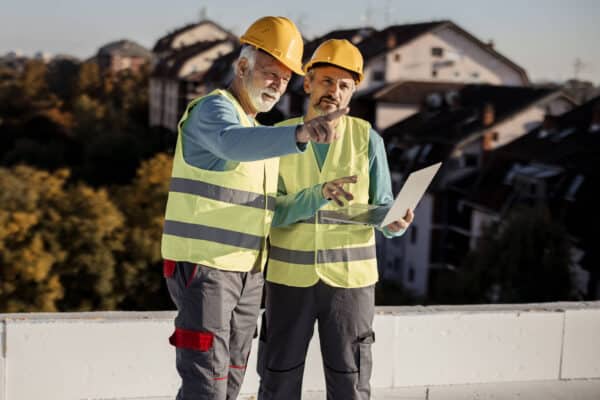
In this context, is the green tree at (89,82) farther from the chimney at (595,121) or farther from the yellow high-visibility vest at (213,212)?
Answer: the yellow high-visibility vest at (213,212)

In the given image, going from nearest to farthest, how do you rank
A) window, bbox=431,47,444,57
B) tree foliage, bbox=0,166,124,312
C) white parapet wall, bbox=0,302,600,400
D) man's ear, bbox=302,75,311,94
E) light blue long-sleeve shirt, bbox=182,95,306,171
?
light blue long-sleeve shirt, bbox=182,95,306,171, man's ear, bbox=302,75,311,94, white parapet wall, bbox=0,302,600,400, tree foliage, bbox=0,166,124,312, window, bbox=431,47,444,57

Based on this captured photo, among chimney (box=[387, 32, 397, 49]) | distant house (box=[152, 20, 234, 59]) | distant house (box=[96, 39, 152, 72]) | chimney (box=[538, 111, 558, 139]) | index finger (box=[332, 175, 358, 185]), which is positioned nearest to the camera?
index finger (box=[332, 175, 358, 185])

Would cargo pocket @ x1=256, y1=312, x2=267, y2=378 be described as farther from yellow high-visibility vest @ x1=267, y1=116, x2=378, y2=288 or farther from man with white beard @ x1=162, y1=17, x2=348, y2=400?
man with white beard @ x1=162, y1=17, x2=348, y2=400

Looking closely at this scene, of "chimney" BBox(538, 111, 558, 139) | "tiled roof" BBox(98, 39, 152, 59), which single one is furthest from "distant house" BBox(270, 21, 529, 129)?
"tiled roof" BBox(98, 39, 152, 59)

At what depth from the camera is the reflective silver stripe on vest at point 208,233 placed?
255cm

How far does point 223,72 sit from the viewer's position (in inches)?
1422

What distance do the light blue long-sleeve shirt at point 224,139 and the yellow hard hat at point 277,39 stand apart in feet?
0.69

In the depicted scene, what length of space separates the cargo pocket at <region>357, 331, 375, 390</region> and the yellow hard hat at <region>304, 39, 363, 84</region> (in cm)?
88

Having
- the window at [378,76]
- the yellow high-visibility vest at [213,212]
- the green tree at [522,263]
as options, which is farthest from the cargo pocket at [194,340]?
the window at [378,76]

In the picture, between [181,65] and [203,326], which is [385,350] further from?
[181,65]

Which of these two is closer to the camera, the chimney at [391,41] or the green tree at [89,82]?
the chimney at [391,41]

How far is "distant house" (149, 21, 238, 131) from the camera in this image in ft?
140

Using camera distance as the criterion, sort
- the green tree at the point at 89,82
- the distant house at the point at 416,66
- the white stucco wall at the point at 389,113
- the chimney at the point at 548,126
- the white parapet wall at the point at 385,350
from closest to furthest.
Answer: the white parapet wall at the point at 385,350 < the chimney at the point at 548,126 < the white stucco wall at the point at 389,113 < the distant house at the point at 416,66 < the green tree at the point at 89,82

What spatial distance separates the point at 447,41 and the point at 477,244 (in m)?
12.2
